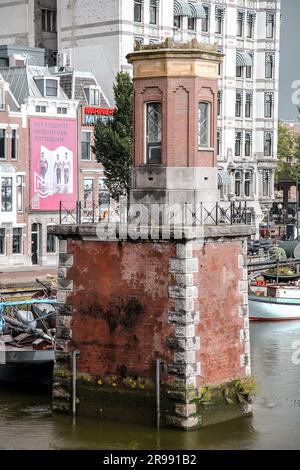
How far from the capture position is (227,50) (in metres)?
80.8

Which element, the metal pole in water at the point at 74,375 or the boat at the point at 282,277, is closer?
the metal pole in water at the point at 74,375

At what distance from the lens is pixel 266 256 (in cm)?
6825

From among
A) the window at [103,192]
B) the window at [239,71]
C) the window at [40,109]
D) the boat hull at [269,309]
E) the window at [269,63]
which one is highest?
the window at [269,63]

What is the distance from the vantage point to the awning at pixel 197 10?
76.9 m

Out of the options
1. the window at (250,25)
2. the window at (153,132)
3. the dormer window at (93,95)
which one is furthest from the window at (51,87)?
the window at (153,132)

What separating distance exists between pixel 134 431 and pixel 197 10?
52.8 m

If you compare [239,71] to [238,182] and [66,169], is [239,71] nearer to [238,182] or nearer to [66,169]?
[238,182]

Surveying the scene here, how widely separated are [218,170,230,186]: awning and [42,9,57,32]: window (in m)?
15.0

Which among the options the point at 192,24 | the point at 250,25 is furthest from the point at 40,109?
the point at 250,25

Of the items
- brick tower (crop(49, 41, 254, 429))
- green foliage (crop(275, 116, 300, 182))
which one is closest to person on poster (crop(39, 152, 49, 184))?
brick tower (crop(49, 41, 254, 429))

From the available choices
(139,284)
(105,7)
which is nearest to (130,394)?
(139,284)

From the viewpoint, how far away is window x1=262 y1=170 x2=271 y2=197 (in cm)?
8525

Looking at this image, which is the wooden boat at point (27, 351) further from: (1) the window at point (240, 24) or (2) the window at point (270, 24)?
(2) the window at point (270, 24)

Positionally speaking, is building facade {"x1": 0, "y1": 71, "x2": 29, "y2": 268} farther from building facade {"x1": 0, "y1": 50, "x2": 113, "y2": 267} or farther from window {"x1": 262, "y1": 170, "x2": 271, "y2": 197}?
window {"x1": 262, "y1": 170, "x2": 271, "y2": 197}
